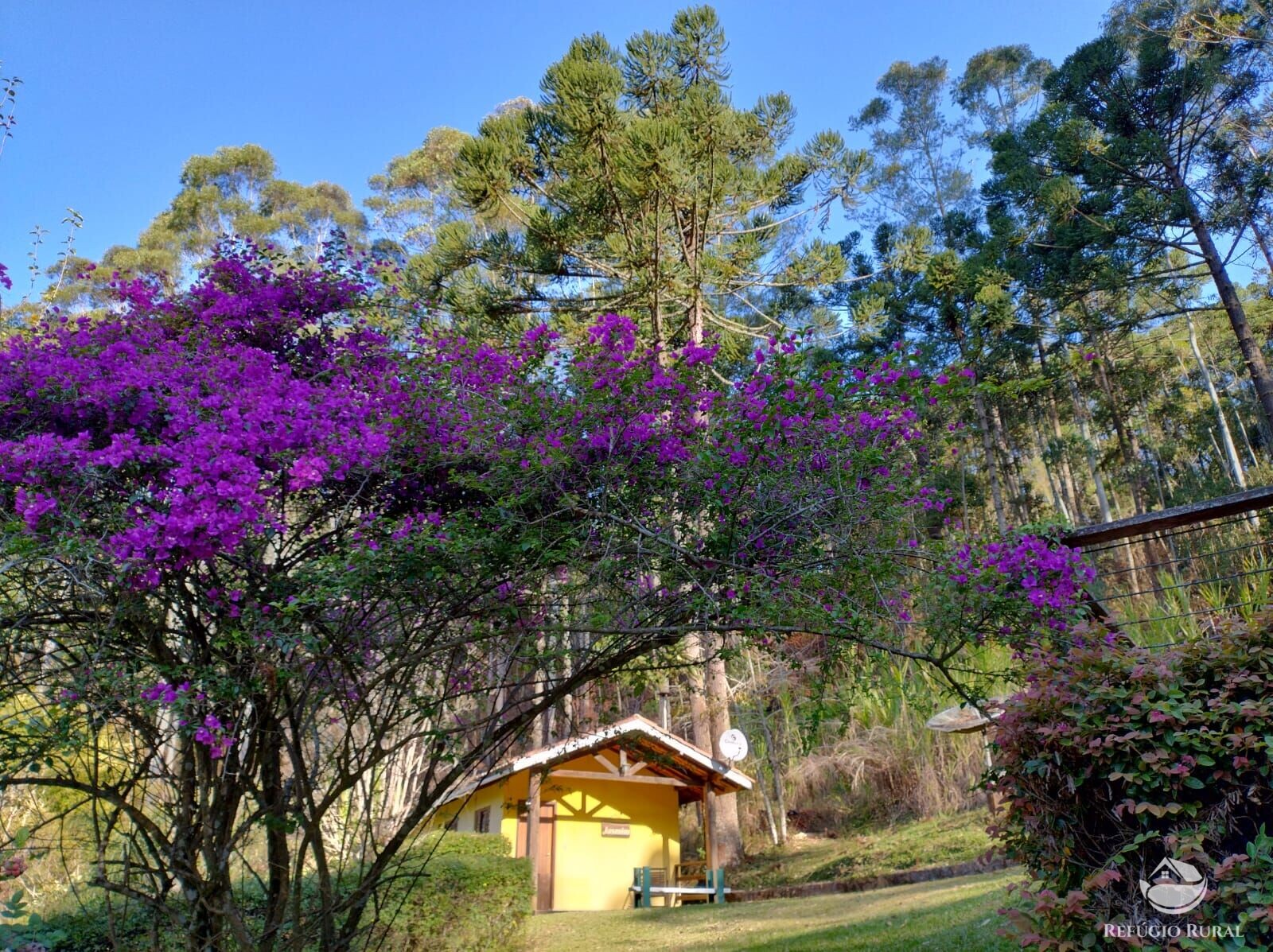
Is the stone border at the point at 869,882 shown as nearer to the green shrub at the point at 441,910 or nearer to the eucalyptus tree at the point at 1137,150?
the green shrub at the point at 441,910

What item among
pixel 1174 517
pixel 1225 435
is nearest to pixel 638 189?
pixel 1174 517

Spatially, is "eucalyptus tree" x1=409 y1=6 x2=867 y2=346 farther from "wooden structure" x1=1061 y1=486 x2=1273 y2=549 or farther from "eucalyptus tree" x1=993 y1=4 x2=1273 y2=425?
"wooden structure" x1=1061 y1=486 x2=1273 y2=549

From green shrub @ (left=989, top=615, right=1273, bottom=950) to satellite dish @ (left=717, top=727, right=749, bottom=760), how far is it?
8433mm

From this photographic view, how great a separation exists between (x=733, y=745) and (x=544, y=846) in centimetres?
308

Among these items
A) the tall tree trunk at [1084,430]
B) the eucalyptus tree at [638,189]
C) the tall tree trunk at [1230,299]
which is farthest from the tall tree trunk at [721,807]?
the tall tree trunk at [1084,430]

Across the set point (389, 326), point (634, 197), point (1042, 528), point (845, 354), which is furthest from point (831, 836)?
point (389, 326)

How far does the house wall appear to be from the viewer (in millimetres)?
12055

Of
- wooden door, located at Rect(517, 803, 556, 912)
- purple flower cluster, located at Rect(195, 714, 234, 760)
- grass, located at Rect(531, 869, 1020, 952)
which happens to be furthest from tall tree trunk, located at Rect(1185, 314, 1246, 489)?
purple flower cluster, located at Rect(195, 714, 234, 760)

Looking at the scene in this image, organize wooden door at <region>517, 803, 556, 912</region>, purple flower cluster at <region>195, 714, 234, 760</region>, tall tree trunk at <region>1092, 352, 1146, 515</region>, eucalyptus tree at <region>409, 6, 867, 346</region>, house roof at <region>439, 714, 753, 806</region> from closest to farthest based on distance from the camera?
purple flower cluster at <region>195, 714, 234, 760</region> < eucalyptus tree at <region>409, 6, 867, 346</region> < house roof at <region>439, 714, 753, 806</region> < wooden door at <region>517, 803, 556, 912</region> < tall tree trunk at <region>1092, 352, 1146, 515</region>

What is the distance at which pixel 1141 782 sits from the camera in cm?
233

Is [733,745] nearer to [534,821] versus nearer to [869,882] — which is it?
[869,882]

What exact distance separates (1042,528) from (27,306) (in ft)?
24.1

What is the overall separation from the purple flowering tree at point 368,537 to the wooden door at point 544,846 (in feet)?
26.8

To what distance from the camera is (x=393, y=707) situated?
366 centimetres
